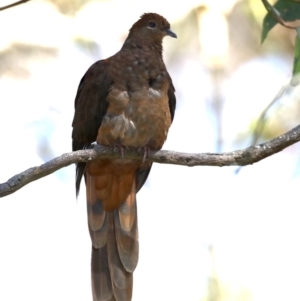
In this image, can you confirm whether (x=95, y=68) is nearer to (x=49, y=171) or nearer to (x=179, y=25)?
(x=49, y=171)

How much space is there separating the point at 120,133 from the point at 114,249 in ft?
2.79

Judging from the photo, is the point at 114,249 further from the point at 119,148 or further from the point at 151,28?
the point at 151,28

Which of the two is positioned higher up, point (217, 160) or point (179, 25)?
point (179, 25)

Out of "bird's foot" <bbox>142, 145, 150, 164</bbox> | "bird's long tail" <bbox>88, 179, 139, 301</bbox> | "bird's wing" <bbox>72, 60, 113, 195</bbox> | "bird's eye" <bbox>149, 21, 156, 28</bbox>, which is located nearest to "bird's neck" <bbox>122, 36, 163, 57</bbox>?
"bird's eye" <bbox>149, 21, 156, 28</bbox>

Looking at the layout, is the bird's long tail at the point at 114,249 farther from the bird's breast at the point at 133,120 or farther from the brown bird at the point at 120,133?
the bird's breast at the point at 133,120

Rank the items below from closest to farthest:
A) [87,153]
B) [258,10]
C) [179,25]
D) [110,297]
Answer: [87,153] < [110,297] < [258,10] < [179,25]

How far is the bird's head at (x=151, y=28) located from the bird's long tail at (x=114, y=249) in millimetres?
1035

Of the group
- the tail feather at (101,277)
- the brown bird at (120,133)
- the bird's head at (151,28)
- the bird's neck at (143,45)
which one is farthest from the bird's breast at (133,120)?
the tail feather at (101,277)

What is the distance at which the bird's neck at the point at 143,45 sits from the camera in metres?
4.74

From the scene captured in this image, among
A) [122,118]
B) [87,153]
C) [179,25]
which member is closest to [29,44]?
[179,25]

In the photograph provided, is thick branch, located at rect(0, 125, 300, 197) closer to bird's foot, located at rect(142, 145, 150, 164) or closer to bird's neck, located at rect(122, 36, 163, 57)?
bird's foot, located at rect(142, 145, 150, 164)

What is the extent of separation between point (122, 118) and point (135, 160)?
0.30 meters

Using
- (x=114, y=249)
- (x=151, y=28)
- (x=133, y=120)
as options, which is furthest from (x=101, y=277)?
(x=151, y=28)

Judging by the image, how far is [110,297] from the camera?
457 cm
